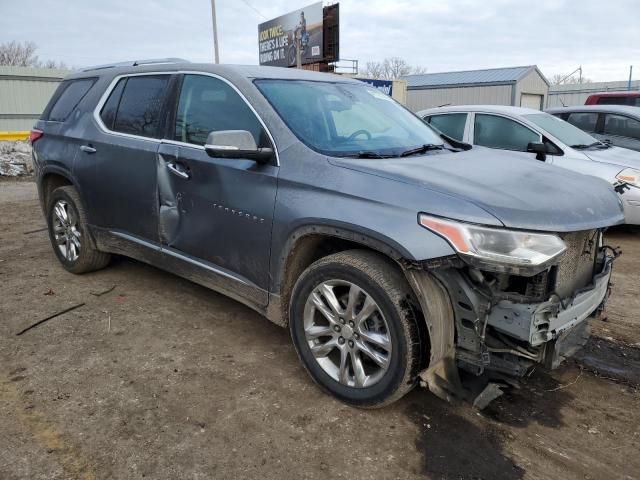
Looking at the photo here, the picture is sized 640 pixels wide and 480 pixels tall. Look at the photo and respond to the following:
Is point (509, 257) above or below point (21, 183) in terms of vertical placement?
above

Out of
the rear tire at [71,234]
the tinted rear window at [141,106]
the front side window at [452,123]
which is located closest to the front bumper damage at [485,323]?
the tinted rear window at [141,106]

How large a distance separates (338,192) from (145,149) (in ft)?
5.93

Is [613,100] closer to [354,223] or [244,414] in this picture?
[354,223]

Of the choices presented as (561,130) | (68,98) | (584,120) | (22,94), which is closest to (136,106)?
(68,98)

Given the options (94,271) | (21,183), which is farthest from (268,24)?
(94,271)

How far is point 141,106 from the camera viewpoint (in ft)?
13.2

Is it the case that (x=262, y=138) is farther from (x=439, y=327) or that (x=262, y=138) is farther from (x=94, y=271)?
(x=94, y=271)

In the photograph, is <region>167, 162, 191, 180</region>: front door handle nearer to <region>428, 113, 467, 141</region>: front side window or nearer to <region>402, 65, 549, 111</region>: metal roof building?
<region>428, 113, 467, 141</region>: front side window

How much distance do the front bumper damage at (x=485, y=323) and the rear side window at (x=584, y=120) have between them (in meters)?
6.75

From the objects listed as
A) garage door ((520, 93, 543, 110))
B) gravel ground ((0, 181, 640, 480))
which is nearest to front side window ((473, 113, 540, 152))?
gravel ground ((0, 181, 640, 480))

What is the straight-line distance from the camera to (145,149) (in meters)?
3.81

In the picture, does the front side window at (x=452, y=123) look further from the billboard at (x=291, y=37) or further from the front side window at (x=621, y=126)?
the billboard at (x=291, y=37)

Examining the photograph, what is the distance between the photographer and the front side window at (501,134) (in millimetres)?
6699

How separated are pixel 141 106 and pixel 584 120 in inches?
285
